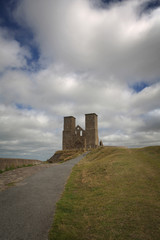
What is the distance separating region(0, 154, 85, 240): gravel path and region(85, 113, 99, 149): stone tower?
46.7 meters

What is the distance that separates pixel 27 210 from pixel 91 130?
52.2 meters

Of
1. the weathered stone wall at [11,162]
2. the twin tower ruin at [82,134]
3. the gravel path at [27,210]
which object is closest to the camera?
the gravel path at [27,210]

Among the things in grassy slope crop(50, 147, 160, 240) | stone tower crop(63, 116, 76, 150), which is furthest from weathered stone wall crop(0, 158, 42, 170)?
stone tower crop(63, 116, 76, 150)

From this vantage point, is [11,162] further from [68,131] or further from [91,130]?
[68,131]

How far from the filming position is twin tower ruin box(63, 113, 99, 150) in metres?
57.1

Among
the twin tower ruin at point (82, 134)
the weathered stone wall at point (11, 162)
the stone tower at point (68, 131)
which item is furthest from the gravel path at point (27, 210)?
the stone tower at point (68, 131)

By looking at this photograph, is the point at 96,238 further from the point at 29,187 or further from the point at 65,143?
the point at 65,143

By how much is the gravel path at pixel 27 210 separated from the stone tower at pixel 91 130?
153 feet

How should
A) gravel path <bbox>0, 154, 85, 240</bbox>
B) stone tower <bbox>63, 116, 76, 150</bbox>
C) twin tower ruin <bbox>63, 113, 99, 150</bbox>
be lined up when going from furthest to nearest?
stone tower <bbox>63, 116, 76, 150</bbox>, twin tower ruin <bbox>63, 113, 99, 150</bbox>, gravel path <bbox>0, 154, 85, 240</bbox>

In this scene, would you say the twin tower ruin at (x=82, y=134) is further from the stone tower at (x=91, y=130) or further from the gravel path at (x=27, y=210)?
the gravel path at (x=27, y=210)

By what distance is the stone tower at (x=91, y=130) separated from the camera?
190 ft

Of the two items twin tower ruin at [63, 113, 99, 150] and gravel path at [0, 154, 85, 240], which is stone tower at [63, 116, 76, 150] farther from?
gravel path at [0, 154, 85, 240]

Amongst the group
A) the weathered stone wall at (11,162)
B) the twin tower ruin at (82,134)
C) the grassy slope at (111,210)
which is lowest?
the grassy slope at (111,210)

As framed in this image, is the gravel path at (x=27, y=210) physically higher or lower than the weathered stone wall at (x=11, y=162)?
lower
